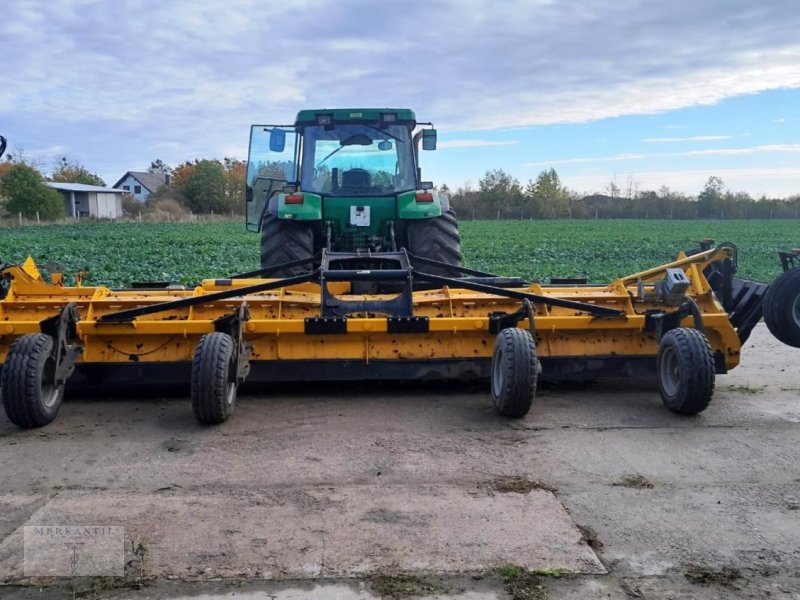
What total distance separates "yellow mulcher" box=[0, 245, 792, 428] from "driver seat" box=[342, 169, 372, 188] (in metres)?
1.82

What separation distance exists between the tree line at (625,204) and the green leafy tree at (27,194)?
29.4 metres

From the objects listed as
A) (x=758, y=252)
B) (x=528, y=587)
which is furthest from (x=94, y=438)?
(x=758, y=252)

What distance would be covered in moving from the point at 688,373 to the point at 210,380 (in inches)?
129

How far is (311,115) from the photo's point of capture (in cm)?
829

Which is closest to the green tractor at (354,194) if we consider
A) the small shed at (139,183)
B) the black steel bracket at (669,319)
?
the black steel bracket at (669,319)

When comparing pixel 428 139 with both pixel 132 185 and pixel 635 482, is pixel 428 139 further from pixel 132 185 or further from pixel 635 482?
pixel 132 185

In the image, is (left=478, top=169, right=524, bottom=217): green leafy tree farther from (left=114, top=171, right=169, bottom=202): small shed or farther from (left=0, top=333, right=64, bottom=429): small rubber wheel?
(left=0, top=333, right=64, bottom=429): small rubber wheel

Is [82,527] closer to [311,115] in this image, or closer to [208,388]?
[208,388]

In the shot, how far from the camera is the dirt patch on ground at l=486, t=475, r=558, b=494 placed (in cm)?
422

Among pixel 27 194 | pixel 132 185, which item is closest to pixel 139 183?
pixel 132 185

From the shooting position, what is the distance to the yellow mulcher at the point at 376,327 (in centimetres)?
594

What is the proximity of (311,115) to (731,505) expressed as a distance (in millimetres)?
5823

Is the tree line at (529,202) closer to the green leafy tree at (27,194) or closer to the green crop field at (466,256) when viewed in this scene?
the green leafy tree at (27,194)

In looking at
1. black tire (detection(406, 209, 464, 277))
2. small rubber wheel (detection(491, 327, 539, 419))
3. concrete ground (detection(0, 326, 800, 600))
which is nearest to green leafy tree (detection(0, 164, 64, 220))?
black tire (detection(406, 209, 464, 277))
